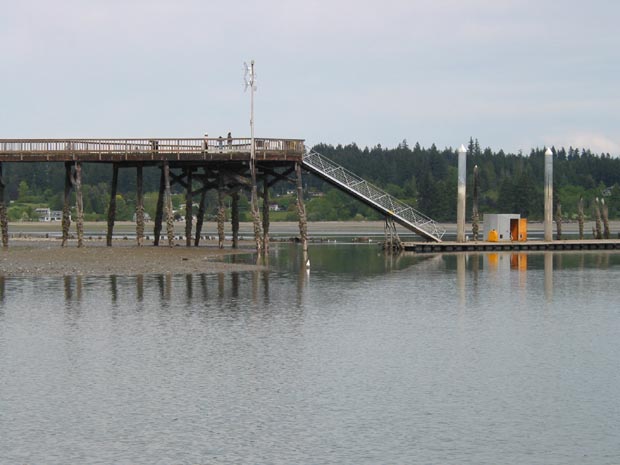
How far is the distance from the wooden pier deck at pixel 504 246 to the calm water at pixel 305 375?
3252cm

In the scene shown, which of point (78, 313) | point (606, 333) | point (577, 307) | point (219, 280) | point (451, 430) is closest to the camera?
point (451, 430)

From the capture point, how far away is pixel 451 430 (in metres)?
23.8

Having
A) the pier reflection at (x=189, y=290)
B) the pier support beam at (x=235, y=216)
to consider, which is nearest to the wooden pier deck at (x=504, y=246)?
the pier support beam at (x=235, y=216)

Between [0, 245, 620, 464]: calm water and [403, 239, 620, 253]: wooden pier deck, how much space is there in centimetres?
3252

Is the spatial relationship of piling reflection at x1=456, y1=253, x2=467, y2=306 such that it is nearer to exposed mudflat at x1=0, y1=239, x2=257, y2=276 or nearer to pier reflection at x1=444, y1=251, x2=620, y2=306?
pier reflection at x1=444, y1=251, x2=620, y2=306

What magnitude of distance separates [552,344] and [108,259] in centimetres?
3512

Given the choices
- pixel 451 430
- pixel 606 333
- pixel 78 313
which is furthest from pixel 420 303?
pixel 451 430

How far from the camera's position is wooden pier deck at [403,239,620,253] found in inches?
3322

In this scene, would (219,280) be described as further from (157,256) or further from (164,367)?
(164,367)

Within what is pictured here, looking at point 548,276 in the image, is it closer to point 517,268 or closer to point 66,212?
point 517,268

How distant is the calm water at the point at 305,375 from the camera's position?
2272 centimetres

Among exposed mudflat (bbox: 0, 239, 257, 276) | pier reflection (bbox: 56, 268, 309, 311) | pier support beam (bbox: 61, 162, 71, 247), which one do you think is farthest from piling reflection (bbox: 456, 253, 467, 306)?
pier support beam (bbox: 61, 162, 71, 247)

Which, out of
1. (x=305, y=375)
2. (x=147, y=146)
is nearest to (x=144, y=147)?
(x=147, y=146)

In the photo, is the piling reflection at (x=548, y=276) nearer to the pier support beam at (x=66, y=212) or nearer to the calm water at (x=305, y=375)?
the calm water at (x=305, y=375)
